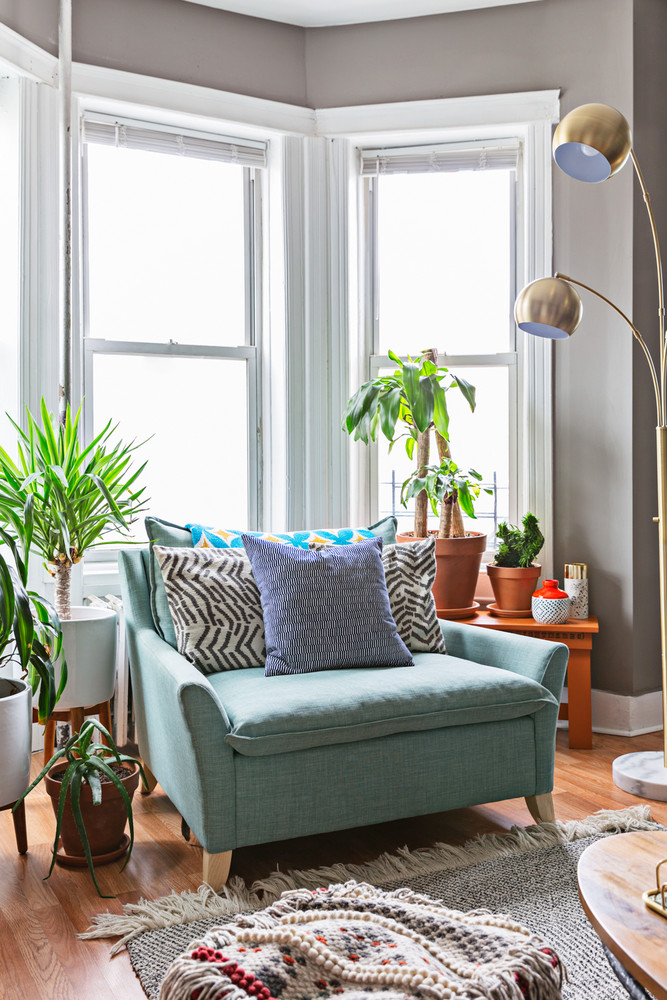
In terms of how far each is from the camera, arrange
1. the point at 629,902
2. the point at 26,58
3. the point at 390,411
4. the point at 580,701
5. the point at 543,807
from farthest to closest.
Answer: the point at 390,411
the point at 580,701
the point at 26,58
the point at 543,807
the point at 629,902

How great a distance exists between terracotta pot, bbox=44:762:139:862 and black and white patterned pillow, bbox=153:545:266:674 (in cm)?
40

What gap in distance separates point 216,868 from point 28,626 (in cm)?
76

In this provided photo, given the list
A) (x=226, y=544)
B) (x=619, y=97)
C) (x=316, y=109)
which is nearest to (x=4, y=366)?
(x=226, y=544)

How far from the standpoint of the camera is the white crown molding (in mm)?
2969


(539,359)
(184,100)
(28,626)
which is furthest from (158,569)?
(184,100)

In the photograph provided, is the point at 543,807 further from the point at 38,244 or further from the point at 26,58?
the point at 26,58

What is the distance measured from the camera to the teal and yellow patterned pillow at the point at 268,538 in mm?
2684

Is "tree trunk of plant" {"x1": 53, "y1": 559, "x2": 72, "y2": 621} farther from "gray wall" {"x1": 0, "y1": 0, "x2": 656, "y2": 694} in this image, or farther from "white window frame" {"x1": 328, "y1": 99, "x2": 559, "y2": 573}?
"gray wall" {"x1": 0, "y1": 0, "x2": 656, "y2": 694}

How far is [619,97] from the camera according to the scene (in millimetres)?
3297

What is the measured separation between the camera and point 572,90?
11.2 ft

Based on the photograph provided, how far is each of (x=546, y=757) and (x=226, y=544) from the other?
115 cm

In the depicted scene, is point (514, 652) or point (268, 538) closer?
point (514, 652)

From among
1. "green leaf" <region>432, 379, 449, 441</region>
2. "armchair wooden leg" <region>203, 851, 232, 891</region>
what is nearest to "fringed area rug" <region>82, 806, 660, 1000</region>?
"armchair wooden leg" <region>203, 851, 232, 891</region>

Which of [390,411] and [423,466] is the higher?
[390,411]
